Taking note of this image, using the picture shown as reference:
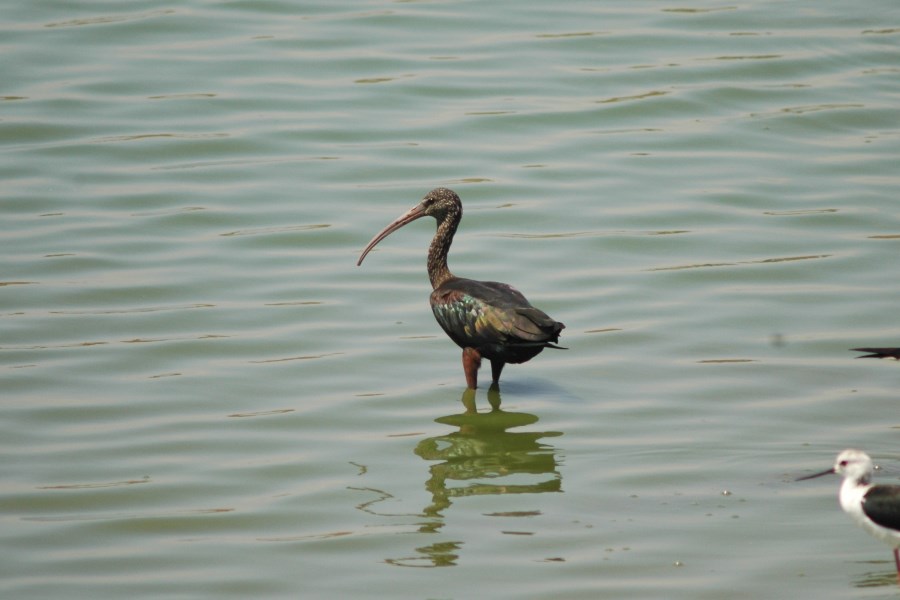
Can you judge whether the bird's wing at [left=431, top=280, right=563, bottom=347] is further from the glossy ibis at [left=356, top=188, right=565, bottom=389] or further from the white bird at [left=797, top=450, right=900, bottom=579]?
the white bird at [left=797, top=450, right=900, bottom=579]

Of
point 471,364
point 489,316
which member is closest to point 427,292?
point 471,364

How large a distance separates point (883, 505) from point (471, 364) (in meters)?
3.94

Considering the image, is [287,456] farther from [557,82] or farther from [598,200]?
[557,82]

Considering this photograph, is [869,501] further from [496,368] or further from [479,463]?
[496,368]

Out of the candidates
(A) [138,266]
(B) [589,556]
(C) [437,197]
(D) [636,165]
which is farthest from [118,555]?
(D) [636,165]

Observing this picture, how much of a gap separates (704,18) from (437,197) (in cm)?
994

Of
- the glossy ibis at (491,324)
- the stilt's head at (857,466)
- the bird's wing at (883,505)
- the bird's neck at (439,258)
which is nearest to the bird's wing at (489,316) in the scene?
the glossy ibis at (491,324)

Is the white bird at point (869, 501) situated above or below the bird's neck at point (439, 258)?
below

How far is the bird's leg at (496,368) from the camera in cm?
1004

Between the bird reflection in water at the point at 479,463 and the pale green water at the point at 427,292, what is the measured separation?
28 mm

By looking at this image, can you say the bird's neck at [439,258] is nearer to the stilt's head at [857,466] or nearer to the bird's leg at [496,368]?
the bird's leg at [496,368]

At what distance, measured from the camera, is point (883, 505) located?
256 inches

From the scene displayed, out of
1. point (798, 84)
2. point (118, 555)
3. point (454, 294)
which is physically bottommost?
point (118, 555)

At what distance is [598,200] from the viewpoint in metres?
14.3
